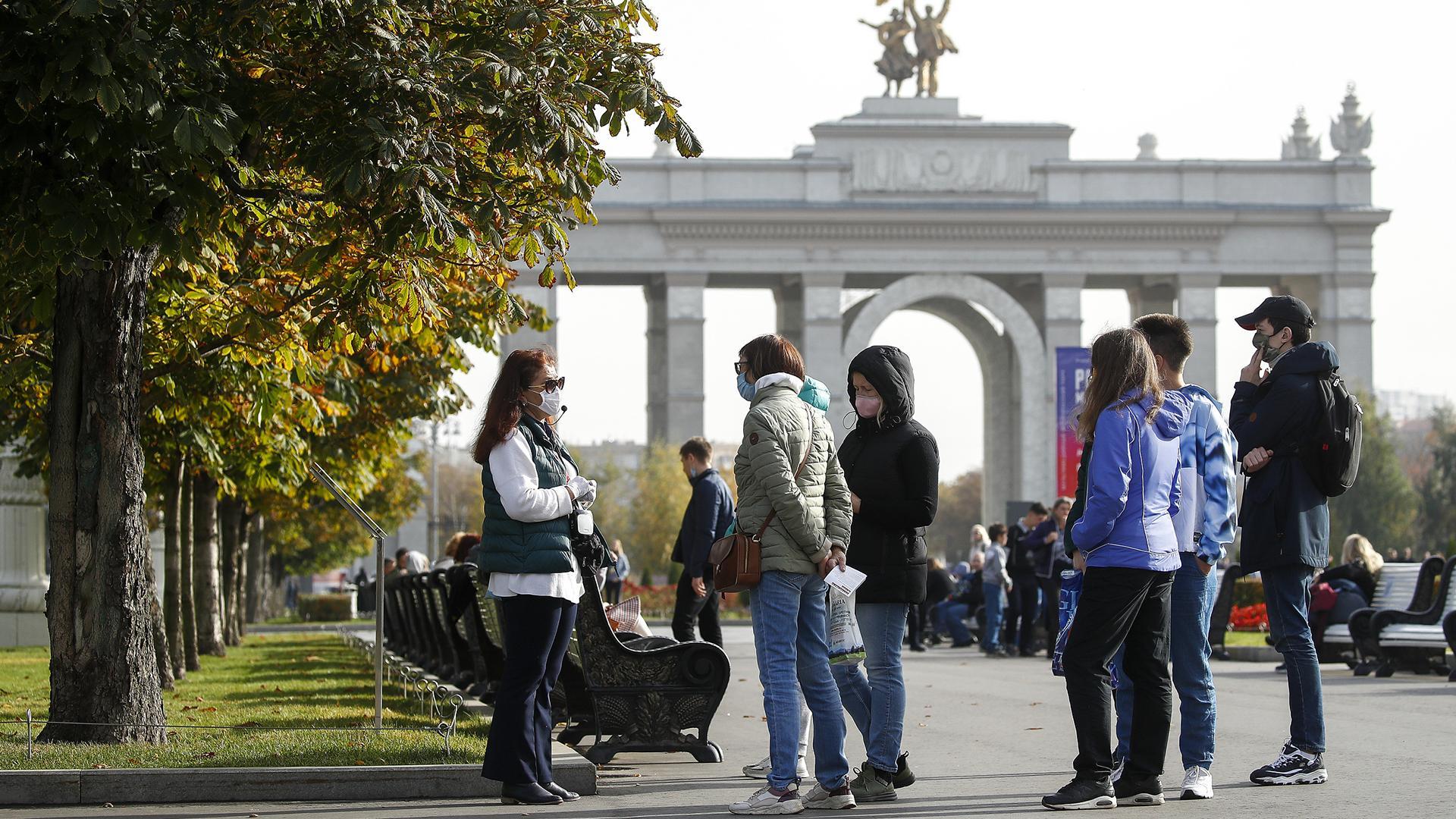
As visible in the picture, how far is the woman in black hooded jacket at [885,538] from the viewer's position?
9367 millimetres

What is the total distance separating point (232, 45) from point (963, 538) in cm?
13262

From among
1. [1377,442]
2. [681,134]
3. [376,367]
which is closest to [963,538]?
[1377,442]

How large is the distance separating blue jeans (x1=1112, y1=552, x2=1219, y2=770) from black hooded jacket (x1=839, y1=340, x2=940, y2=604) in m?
1.16

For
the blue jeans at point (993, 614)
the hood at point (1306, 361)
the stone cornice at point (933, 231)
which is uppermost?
the stone cornice at point (933, 231)

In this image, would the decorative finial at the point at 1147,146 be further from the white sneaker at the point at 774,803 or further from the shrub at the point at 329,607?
the white sneaker at the point at 774,803

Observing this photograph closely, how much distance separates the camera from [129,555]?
1124 centimetres

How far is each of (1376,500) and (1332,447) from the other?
6260 centimetres

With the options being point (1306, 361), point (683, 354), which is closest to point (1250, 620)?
point (1306, 361)

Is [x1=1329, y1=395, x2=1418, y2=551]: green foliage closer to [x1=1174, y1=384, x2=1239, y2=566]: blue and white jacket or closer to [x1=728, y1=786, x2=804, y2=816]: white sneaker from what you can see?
[x1=1174, y1=384, x2=1239, y2=566]: blue and white jacket

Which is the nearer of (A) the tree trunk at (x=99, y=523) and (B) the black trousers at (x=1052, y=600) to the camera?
(A) the tree trunk at (x=99, y=523)

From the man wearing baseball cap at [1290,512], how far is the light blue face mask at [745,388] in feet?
8.49

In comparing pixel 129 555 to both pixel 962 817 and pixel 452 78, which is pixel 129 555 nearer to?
pixel 452 78

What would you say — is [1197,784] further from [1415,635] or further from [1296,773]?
[1415,635]

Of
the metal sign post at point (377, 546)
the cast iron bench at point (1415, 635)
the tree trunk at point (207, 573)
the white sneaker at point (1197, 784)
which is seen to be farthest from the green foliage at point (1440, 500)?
the white sneaker at point (1197, 784)
